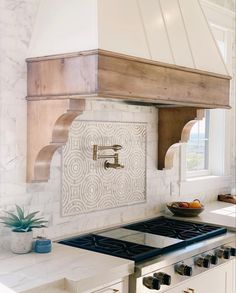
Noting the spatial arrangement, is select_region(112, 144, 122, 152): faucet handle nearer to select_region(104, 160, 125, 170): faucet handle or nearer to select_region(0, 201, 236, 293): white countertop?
select_region(104, 160, 125, 170): faucet handle

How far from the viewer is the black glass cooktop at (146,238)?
2.64m

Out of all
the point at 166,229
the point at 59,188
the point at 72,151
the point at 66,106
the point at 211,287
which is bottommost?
the point at 211,287

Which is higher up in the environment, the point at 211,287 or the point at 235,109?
the point at 235,109

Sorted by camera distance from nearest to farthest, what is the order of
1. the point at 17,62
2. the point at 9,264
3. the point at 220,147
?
the point at 9,264 → the point at 17,62 → the point at 220,147

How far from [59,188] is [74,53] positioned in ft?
2.94

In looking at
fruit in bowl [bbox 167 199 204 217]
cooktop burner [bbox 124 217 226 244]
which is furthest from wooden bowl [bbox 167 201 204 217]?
cooktop burner [bbox 124 217 226 244]

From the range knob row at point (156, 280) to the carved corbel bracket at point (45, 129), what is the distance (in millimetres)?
818

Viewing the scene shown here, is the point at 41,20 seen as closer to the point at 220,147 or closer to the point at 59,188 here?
the point at 59,188

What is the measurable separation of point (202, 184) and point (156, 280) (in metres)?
1.99

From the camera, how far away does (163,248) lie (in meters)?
2.70

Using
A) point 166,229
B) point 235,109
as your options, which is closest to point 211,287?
point 166,229

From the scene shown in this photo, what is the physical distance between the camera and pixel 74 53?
7.88 ft

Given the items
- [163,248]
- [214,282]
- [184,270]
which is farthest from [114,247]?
[214,282]

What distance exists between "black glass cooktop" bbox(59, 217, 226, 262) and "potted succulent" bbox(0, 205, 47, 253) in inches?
11.8
